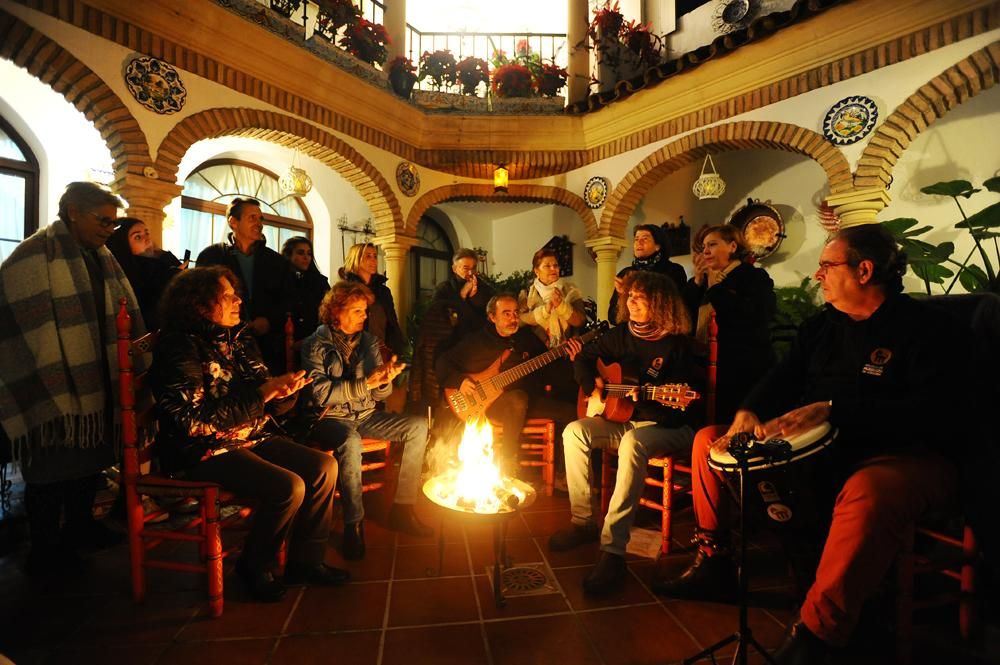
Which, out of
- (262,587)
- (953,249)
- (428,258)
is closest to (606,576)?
(262,587)

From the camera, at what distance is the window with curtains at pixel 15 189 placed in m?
A: 5.52

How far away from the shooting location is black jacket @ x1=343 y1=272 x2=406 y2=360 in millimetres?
4137

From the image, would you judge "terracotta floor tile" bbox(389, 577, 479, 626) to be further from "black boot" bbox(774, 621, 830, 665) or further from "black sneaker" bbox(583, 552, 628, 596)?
"black boot" bbox(774, 621, 830, 665)

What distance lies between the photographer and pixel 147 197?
14.0 ft

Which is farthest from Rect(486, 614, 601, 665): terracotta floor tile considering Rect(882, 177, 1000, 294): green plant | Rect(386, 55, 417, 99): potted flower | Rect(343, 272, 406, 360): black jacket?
Rect(386, 55, 417, 99): potted flower

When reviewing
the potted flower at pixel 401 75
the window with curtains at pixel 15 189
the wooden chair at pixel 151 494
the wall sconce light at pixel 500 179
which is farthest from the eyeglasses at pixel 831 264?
the window with curtains at pixel 15 189

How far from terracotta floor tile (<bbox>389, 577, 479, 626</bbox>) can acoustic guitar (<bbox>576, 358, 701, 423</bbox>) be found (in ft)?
3.93

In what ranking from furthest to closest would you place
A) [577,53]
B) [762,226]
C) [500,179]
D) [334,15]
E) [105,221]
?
[577,53], [762,226], [500,179], [334,15], [105,221]

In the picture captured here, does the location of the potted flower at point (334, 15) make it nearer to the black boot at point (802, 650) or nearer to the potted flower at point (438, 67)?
the potted flower at point (438, 67)

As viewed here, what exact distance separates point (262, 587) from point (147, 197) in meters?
3.64

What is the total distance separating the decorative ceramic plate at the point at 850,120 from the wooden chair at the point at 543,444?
398 centimetres

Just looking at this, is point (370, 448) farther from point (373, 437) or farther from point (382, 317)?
point (382, 317)

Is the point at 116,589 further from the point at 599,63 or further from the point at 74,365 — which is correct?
the point at 599,63

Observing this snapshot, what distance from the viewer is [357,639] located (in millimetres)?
1979
